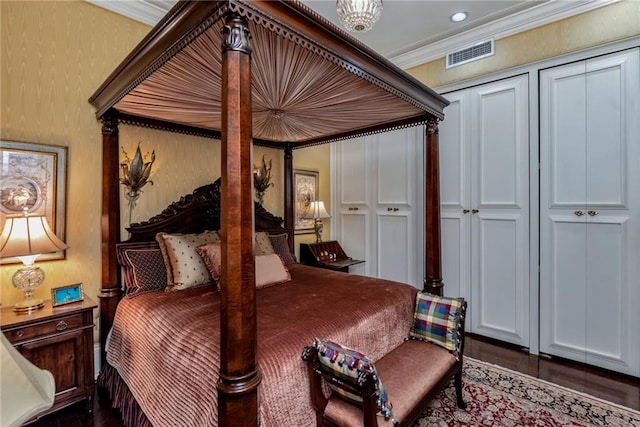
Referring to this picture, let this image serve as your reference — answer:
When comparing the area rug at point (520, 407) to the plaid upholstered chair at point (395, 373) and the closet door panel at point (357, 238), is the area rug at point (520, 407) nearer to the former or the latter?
the plaid upholstered chair at point (395, 373)

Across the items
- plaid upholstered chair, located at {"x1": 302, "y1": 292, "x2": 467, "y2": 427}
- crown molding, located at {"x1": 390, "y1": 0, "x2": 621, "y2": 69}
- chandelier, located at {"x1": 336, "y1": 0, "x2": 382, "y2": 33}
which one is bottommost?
plaid upholstered chair, located at {"x1": 302, "y1": 292, "x2": 467, "y2": 427}

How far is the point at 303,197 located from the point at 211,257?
2.08 metres

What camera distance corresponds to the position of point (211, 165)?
3275 millimetres

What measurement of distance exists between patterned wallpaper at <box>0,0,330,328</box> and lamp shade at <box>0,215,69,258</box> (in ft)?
1.37

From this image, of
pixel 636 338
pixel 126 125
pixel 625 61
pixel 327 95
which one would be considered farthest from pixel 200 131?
pixel 636 338

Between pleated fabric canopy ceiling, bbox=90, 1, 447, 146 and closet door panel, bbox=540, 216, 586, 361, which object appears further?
closet door panel, bbox=540, 216, 586, 361

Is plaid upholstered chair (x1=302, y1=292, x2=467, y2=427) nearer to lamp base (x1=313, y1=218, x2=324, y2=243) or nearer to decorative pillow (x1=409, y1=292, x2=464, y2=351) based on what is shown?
decorative pillow (x1=409, y1=292, x2=464, y2=351)

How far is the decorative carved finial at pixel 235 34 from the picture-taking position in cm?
119

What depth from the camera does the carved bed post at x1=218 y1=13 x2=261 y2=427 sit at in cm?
119

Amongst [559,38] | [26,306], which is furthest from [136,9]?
[559,38]

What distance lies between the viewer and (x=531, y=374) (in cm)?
261

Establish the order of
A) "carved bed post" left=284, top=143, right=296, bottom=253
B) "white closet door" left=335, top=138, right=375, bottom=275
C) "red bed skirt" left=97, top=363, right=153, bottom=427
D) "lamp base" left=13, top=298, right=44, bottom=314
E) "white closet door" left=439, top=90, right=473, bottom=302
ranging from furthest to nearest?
"white closet door" left=335, top=138, right=375, bottom=275 < "carved bed post" left=284, top=143, right=296, bottom=253 < "white closet door" left=439, top=90, right=473, bottom=302 < "lamp base" left=13, top=298, right=44, bottom=314 < "red bed skirt" left=97, top=363, right=153, bottom=427

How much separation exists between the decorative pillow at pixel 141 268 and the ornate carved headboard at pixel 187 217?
0.16 meters

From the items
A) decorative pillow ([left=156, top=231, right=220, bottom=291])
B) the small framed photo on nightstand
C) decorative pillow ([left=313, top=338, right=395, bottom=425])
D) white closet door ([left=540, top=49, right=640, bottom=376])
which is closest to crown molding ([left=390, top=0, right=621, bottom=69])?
white closet door ([left=540, top=49, right=640, bottom=376])
